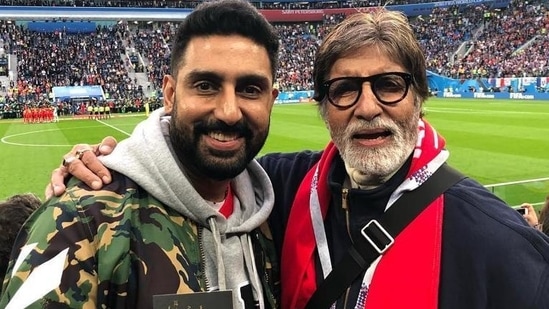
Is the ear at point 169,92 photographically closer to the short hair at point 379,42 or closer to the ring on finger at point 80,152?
the ring on finger at point 80,152

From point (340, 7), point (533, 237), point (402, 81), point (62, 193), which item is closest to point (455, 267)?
point (533, 237)

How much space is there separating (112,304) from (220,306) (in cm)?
44

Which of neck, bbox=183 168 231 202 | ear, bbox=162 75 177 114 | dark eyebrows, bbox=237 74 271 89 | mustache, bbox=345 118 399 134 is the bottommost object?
neck, bbox=183 168 231 202

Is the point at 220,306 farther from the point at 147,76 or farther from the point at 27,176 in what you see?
the point at 147,76

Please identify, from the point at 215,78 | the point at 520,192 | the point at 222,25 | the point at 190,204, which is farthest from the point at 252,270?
the point at 520,192

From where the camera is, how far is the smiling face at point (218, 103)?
Result: 255 centimetres

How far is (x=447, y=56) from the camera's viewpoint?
6209cm

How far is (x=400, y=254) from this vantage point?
2506 millimetres

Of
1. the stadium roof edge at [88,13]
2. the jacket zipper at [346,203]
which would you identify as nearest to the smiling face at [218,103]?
the jacket zipper at [346,203]

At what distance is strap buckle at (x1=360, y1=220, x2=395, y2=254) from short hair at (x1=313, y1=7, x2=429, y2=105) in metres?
0.76

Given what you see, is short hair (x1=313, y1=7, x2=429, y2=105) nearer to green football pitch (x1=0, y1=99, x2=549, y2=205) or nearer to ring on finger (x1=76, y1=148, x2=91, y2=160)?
ring on finger (x1=76, y1=148, x2=91, y2=160)

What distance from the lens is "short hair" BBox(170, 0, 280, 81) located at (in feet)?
8.52

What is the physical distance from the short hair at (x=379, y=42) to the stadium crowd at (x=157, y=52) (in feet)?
141

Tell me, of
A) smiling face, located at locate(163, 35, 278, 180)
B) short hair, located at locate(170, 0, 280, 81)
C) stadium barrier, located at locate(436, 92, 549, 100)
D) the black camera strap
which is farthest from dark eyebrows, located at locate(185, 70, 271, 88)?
stadium barrier, located at locate(436, 92, 549, 100)
